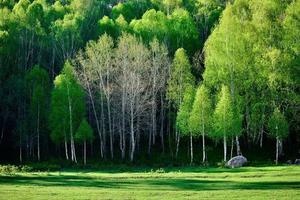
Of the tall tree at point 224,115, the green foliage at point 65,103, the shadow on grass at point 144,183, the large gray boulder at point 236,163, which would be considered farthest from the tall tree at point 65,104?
the large gray boulder at point 236,163

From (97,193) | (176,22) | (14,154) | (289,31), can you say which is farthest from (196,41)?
(97,193)

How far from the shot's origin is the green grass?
29.6 metres

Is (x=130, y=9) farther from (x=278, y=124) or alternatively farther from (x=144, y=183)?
(x=144, y=183)

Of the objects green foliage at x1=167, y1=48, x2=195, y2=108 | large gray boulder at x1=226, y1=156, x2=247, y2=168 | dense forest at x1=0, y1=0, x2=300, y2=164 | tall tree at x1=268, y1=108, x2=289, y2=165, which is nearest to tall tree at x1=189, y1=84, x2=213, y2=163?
dense forest at x1=0, y1=0, x2=300, y2=164

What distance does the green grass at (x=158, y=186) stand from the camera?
29.6m

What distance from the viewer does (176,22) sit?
7450cm

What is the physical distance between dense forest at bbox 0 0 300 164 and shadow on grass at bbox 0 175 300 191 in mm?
17209

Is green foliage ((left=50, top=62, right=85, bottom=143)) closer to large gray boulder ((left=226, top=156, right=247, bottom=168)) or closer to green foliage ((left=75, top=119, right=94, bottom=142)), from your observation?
green foliage ((left=75, top=119, right=94, bottom=142))

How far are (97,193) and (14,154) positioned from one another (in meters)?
40.4

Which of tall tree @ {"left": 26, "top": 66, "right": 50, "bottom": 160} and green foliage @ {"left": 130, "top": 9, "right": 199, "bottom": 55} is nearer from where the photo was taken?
tall tree @ {"left": 26, "top": 66, "right": 50, "bottom": 160}

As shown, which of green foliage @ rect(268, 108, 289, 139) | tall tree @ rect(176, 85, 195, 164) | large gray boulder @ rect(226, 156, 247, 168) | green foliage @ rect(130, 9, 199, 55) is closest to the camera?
large gray boulder @ rect(226, 156, 247, 168)

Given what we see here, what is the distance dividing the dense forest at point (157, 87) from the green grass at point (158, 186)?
15405mm

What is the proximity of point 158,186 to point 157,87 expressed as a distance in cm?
3196

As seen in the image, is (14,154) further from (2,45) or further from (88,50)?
(88,50)
